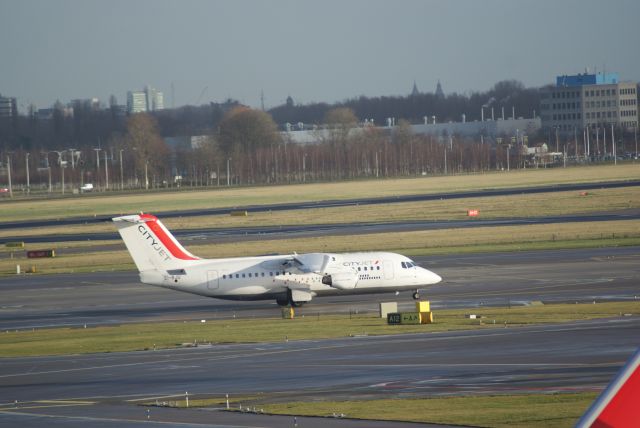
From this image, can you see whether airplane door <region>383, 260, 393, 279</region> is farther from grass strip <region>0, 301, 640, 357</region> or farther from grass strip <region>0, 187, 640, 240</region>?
grass strip <region>0, 187, 640, 240</region>

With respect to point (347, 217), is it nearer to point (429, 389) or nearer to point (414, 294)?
point (414, 294)

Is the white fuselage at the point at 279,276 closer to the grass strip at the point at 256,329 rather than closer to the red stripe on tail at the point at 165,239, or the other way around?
the red stripe on tail at the point at 165,239

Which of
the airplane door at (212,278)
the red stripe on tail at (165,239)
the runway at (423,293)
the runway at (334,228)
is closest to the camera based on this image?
the runway at (423,293)

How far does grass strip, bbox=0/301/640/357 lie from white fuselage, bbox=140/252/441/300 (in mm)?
4121

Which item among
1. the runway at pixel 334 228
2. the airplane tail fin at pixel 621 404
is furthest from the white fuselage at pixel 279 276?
the airplane tail fin at pixel 621 404

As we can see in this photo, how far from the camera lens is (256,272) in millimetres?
61188

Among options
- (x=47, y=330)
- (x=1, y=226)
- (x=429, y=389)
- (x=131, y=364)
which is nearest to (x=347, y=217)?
(x=1, y=226)

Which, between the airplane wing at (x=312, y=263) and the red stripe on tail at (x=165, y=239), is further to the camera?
the red stripe on tail at (x=165, y=239)

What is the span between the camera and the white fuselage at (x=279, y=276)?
61.0m

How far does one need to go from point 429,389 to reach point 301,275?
27.3 m

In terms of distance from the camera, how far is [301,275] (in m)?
61.1

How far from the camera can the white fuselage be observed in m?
61.0

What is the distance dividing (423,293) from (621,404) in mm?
52490

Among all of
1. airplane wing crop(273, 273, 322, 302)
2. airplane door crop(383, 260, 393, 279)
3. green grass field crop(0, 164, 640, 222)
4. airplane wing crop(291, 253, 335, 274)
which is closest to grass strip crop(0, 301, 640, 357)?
airplane wing crop(273, 273, 322, 302)
